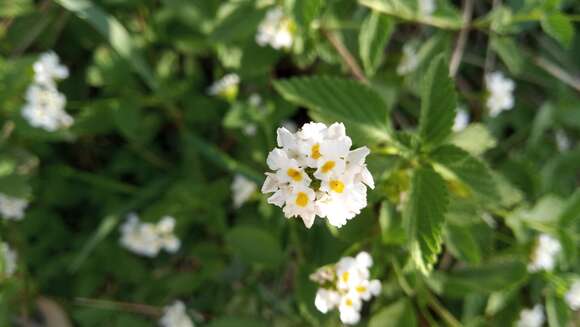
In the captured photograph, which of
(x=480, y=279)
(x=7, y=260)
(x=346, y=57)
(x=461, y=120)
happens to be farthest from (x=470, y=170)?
(x=7, y=260)

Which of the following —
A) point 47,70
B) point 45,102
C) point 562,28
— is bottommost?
point 562,28

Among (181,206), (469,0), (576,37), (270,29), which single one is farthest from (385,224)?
(576,37)

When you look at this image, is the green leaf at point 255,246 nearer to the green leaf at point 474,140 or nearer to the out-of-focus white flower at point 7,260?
the green leaf at point 474,140

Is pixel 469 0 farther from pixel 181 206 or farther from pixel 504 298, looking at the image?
pixel 181 206

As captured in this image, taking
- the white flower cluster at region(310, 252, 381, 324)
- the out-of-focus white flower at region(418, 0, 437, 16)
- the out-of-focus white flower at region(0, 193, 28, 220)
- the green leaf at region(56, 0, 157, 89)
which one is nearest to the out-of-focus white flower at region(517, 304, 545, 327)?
the white flower cluster at region(310, 252, 381, 324)

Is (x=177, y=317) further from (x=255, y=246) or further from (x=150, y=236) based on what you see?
(x=255, y=246)

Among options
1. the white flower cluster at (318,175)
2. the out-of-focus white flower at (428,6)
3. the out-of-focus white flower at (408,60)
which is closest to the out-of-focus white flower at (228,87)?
the out-of-focus white flower at (408,60)
